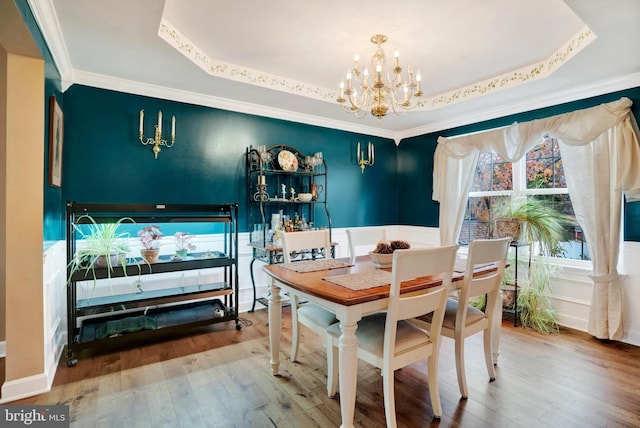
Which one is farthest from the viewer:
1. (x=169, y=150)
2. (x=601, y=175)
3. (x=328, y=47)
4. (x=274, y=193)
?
(x=274, y=193)

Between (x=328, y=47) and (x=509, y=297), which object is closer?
(x=328, y=47)

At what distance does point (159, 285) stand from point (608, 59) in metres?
4.33

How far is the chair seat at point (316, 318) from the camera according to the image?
208 cm

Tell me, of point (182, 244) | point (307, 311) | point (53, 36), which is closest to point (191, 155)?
point (182, 244)

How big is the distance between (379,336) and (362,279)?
0.32 meters

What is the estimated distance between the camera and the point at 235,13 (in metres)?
2.14

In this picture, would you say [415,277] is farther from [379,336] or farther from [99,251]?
[99,251]

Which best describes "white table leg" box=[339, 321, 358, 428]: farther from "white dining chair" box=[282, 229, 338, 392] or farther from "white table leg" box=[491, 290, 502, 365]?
"white table leg" box=[491, 290, 502, 365]

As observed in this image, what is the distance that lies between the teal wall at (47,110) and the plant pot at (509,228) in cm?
395

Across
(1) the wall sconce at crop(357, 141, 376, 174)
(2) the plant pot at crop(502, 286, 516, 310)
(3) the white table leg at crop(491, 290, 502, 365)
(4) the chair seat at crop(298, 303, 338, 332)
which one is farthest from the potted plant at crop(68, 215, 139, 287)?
(2) the plant pot at crop(502, 286, 516, 310)

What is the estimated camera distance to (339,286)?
5.86 feet

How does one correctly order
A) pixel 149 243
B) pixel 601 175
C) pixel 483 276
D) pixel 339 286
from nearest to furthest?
1. pixel 339 286
2. pixel 483 276
3. pixel 149 243
4. pixel 601 175

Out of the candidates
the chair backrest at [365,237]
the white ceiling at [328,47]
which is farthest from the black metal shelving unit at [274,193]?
the chair backrest at [365,237]

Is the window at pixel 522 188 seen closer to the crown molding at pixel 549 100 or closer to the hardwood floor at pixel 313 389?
the crown molding at pixel 549 100
